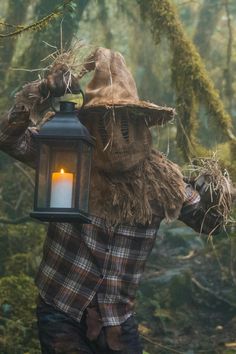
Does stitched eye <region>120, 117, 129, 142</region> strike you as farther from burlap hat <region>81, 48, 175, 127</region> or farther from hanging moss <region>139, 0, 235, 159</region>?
hanging moss <region>139, 0, 235, 159</region>

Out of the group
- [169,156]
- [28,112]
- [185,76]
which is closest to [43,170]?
[28,112]

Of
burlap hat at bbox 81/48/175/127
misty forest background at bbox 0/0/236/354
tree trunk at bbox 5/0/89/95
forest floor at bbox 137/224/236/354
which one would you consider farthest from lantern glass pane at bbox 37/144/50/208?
tree trunk at bbox 5/0/89/95

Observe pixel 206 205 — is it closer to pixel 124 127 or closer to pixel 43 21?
pixel 124 127

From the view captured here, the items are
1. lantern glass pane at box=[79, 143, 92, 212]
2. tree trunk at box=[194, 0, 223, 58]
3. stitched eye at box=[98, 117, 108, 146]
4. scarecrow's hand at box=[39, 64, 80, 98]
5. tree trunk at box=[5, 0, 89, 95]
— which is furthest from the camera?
tree trunk at box=[194, 0, 223, 58]

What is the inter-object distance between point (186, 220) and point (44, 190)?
4.28ft

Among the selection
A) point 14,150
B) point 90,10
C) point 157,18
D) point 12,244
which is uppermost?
point 90,10

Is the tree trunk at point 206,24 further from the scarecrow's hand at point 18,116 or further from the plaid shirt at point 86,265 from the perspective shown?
the scarecrow's hand at point 18,116

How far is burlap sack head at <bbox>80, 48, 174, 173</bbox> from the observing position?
13.4 feet

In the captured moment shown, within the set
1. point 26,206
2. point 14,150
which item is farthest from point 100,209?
point 26,206

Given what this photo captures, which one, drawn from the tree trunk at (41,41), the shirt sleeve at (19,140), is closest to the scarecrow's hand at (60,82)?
the shirt sleeve at (19,140)

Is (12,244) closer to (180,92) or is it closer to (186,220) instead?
(180,92)

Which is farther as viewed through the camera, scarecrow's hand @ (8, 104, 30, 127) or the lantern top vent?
scarecrow's hand @ (8, 104, 30, 127)

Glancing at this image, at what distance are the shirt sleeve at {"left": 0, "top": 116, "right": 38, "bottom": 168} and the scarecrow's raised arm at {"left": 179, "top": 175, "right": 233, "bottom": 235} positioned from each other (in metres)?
1.05

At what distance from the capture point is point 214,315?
9375 millimetres
